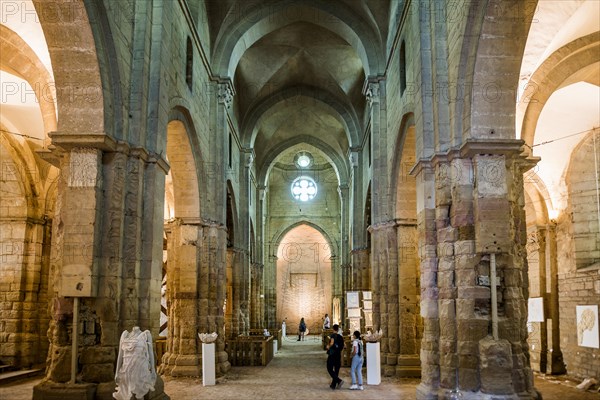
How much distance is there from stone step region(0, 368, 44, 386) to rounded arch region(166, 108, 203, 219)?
18.7 feet

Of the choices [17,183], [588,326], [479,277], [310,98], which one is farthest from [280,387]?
[310,98]

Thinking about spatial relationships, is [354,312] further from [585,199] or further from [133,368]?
[133,368]

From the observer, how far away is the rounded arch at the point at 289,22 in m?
17.7

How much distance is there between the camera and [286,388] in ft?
43.8

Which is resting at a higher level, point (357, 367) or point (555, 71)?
point (555, 71)

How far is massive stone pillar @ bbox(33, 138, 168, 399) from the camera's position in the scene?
8.88 m

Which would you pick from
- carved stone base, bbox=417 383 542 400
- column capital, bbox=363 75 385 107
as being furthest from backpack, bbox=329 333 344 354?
column capital, bbox=363 75 385 107

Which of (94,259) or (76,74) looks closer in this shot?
(94,259)

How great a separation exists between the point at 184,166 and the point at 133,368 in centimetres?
758

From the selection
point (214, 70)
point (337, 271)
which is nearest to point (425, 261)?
point (214, 70)

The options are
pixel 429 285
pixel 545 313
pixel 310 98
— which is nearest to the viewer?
pixel 429 285

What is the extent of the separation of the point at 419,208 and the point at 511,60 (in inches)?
123

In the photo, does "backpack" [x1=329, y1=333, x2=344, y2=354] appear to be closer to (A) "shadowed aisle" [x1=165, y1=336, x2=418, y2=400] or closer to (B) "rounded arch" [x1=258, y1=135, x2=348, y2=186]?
(A) "shadowed aisle" [x1=165, y1=336, x2=418, y2=400]

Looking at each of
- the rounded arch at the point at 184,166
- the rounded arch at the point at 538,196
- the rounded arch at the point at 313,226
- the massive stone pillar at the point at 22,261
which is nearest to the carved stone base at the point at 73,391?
the rounded arch at the point at 184,166
